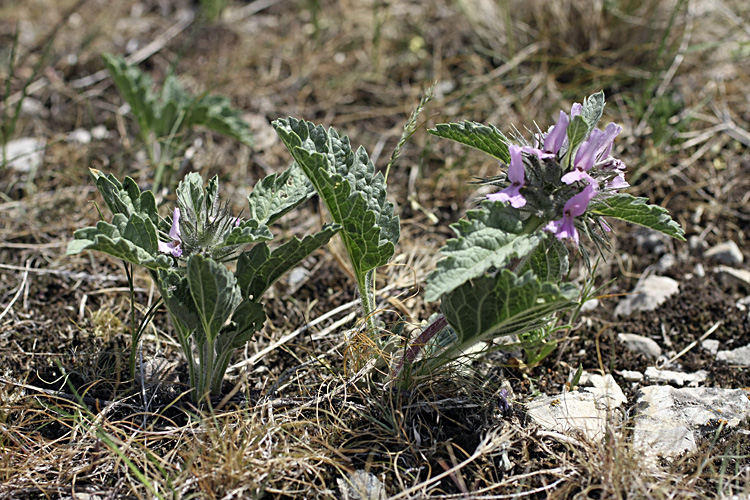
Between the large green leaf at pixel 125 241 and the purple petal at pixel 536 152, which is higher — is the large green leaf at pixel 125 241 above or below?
above

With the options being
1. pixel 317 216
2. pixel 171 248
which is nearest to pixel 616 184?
pixel 171 248

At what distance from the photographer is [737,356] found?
2805mm

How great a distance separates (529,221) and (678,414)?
3.42 ft

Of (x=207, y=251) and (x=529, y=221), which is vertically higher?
(x=207, y=251)

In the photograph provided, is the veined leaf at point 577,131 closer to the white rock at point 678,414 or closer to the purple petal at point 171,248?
the white rock at point 678,414

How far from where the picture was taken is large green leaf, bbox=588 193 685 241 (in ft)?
6.50

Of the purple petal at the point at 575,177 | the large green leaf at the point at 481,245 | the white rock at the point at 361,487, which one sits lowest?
the white rock at the point at 361,487

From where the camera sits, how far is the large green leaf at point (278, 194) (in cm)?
235

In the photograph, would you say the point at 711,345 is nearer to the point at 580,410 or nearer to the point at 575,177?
the point at 580,410

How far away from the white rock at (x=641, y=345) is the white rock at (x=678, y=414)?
0.30m

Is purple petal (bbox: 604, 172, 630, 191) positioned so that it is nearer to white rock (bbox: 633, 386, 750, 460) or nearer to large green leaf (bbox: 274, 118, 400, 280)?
large green leaf (bbox: 274, 118, 400, 280)

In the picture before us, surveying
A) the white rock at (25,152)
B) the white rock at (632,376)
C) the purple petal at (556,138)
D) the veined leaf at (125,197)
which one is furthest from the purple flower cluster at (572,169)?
the white rock at (25,152)

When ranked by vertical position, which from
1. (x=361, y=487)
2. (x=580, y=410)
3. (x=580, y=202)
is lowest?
(x=580, y=410)

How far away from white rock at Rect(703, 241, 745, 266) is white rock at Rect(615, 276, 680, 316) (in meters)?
0.32
